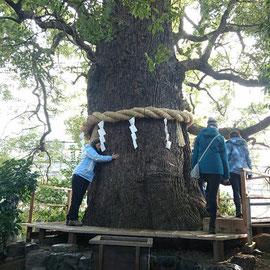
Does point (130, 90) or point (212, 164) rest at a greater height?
point (130, 90)

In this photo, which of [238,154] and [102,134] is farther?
[238,154]

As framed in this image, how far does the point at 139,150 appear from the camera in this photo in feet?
13.8

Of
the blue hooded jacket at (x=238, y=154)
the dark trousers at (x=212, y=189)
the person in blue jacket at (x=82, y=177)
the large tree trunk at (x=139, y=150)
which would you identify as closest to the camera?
the dark trousers at (x=212, y=189)

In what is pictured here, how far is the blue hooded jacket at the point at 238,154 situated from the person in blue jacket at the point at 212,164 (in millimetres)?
739

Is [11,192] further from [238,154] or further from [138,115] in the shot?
[238,154]

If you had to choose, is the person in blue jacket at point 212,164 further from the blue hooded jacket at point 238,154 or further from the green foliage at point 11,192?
the green foliage at point 11,192

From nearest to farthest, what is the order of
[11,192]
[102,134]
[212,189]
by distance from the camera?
[212,189] → [11,192] → [102,134]

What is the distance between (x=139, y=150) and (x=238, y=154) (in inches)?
62.8

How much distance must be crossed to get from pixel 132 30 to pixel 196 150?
7.70ft

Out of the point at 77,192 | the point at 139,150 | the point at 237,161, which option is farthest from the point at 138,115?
the point at 237,161

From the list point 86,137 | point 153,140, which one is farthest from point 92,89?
point 153,140

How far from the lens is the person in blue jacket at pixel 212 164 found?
3510mm

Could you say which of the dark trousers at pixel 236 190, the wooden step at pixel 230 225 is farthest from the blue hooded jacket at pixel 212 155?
the dark trousers at pixel 236 190

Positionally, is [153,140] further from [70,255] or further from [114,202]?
→ [70,255]
